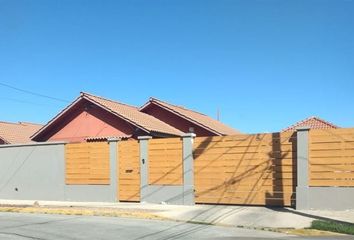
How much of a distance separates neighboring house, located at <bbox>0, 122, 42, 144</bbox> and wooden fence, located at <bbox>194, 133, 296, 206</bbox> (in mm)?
18754

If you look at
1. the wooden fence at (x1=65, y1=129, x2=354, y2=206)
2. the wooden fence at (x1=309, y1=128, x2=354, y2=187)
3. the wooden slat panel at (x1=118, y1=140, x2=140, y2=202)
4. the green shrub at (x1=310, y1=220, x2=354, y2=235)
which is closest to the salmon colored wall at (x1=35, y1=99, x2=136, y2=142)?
the wooden slat panel at (x1=118, y1=140, x2=140, y2=202)

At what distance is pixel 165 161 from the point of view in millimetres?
20344

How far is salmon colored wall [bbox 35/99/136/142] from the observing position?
89.4 ft

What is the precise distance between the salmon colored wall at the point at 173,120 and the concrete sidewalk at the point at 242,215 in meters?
12.8

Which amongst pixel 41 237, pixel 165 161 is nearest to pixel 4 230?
pixel 41 237

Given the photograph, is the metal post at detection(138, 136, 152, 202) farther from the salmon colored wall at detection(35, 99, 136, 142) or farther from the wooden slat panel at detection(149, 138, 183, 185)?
the salmon colored wall at detection(35, 99, 136, 142)

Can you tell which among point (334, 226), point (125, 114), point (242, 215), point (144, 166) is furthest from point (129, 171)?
point (334, 226)

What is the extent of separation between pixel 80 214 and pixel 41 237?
5559 mm

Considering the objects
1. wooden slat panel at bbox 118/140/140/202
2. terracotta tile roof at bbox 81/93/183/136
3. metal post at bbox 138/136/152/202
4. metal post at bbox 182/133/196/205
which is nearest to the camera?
metal post at bbox 182/133/196/205

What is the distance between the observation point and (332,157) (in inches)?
663

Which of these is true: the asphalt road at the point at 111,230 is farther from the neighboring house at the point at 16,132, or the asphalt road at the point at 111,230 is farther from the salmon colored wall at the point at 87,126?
the neighboring house at the point at 16,132

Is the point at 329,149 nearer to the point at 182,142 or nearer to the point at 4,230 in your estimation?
the point at 182,142

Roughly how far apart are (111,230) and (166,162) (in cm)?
700

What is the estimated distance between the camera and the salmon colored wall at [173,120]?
106 ft
